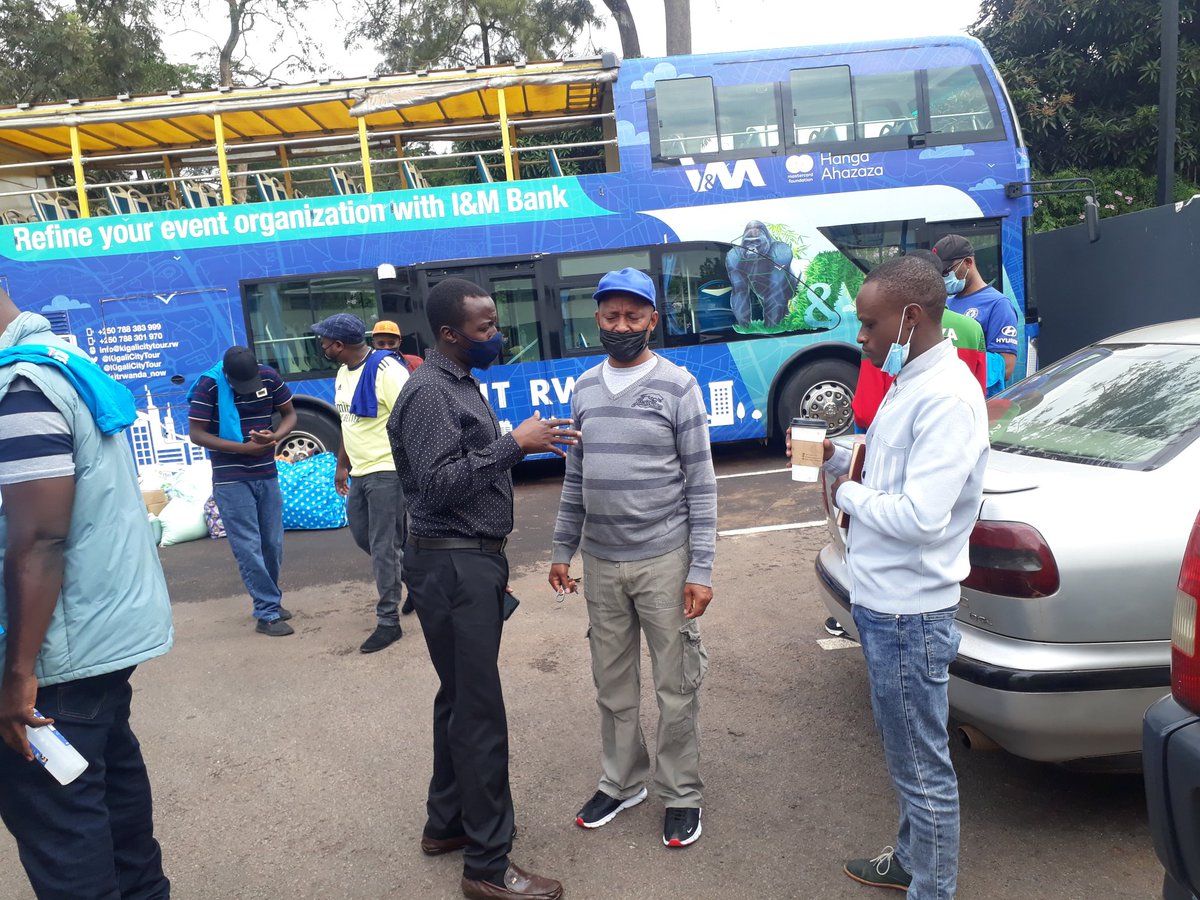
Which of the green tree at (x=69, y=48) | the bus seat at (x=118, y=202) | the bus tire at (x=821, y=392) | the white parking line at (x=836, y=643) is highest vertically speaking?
the green tree at (x=69, y=48)

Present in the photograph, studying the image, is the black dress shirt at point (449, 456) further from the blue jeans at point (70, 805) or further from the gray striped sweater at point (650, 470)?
the blue jeans at point (70, 805)

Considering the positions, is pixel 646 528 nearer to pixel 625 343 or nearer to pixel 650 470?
pixel 650 470

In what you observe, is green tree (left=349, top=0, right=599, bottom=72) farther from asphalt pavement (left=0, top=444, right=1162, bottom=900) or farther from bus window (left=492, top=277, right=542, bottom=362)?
asphalt pavement (left=0, top=444, right=1162, bottom=900)

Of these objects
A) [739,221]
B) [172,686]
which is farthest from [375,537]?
[739,221]

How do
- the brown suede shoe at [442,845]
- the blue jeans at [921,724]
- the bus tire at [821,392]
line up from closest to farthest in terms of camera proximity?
1. the blue jeans at [921,724]
2. the brown suede shoe at [442,845]
3. the bus tire at [821,392]

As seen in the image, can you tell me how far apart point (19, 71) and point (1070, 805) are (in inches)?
787

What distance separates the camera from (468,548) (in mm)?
2588

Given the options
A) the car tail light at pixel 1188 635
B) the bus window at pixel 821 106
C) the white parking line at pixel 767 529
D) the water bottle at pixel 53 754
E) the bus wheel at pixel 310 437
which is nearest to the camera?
the car tail light at pixel 1188 635

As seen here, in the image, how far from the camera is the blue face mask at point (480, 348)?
2627 millimetres

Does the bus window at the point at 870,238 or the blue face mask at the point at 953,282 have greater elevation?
the bus window at the point at 870,238

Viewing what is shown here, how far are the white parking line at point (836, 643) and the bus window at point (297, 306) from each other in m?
6.04

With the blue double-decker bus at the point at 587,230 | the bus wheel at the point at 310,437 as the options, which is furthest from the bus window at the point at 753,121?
the bus wheel at the point at 310,437

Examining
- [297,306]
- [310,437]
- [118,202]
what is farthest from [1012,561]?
[118,202]

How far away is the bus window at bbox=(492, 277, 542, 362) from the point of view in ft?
29.2
